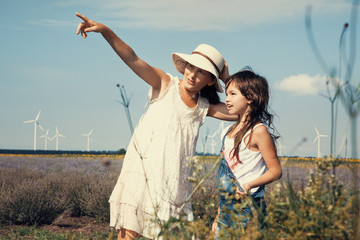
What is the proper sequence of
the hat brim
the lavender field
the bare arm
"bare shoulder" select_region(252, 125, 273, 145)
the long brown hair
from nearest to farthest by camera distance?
the lavender field, the bare arm, "bare shoulder" select_region(252, 125, 273, 145), the long brown hair, the hat brim

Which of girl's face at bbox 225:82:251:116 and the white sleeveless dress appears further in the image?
the white sleeveless dress

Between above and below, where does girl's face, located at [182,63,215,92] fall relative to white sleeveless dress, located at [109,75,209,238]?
above

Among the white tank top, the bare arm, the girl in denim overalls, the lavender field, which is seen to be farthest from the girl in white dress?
the bare arm

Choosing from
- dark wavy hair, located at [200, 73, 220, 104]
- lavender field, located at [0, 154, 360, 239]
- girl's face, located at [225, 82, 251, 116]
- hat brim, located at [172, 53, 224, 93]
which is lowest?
lavender field, located at [0, 154, 360, 239]

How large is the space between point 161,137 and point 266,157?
2.94ft

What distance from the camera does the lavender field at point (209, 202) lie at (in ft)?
6.08

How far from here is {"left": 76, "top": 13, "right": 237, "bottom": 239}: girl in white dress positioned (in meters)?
3.16

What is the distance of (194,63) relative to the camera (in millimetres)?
3322

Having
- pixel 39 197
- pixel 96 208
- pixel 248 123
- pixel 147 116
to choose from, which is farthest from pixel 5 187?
pixel 248 123

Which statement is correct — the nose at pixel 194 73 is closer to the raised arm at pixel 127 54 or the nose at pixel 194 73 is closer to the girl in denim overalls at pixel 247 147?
the raised arm at pixel 127 54

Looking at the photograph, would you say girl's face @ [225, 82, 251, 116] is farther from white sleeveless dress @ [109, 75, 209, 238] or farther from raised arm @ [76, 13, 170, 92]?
raised arm @ [76, 13, 170, 92]

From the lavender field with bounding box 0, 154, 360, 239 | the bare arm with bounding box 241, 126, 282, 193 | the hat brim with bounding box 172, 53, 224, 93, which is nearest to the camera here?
the lavender field with bounding box 0, 154, 360, 239

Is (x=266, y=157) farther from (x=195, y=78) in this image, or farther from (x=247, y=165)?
(x=195, y=78)

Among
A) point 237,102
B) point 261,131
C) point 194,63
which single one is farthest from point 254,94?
point 194,63
